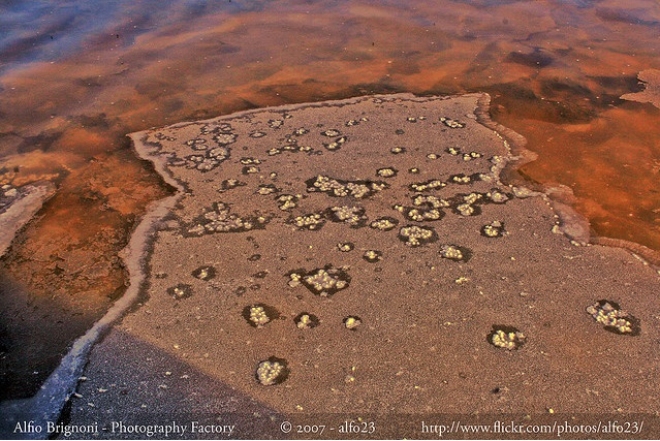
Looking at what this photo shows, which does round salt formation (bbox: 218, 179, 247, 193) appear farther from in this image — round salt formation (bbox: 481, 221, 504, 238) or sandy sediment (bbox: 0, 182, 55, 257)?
round salt formation (bbox: 481, 221, 504, 238)

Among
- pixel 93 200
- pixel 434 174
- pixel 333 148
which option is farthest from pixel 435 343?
pixel 93 200

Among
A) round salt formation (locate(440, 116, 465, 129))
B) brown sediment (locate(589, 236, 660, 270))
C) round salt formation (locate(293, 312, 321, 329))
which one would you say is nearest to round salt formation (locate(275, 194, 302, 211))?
round salt formation (locate(293, 312, 321, 329))

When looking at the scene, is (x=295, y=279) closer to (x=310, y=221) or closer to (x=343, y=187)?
(x=310, y=221)

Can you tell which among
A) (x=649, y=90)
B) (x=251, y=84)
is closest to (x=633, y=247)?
(x=649, y=90)

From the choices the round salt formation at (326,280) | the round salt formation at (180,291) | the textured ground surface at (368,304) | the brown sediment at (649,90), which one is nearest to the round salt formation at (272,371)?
the textured ground surface at (368,304)

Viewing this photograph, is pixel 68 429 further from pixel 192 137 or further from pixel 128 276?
pixel 192 137

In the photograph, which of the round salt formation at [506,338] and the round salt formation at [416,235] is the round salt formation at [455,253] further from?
the round salt formation at [506,338]
